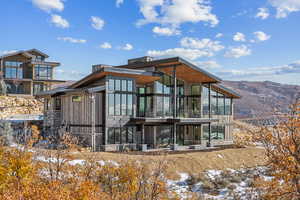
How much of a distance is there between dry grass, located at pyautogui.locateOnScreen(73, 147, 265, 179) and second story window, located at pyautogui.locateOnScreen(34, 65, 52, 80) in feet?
81.6

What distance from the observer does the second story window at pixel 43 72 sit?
38.1m

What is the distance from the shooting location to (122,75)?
20.1 m

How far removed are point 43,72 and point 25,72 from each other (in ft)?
7.06

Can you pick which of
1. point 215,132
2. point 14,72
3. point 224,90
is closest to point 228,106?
point 224,90

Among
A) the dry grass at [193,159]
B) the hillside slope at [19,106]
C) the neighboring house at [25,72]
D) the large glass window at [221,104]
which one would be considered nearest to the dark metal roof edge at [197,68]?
the large glass window at [221,104]

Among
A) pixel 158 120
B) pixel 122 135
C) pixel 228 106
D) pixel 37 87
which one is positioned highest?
pixel 37 87

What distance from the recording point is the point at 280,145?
22.9ft

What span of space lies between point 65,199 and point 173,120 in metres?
15.3

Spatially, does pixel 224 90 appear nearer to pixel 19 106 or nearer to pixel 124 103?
pixel 124 103

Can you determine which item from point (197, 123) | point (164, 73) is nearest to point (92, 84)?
point (164, 73)

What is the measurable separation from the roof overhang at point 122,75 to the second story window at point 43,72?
60.0ft

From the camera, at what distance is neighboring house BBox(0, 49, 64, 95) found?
36.7 metres

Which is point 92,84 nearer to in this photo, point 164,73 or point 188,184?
point 164,73

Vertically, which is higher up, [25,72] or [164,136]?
[25,72]
